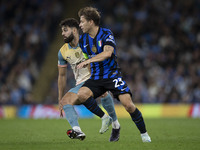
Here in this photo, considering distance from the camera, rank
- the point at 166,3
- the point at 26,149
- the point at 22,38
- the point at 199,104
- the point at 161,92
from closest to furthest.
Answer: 1. the point at 26,149
2. the point at 199,104
3. the point at 161,92
4. the point at 22,38
5. the point at 166,3

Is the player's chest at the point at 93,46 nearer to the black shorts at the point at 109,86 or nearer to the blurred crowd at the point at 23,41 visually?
the black shorts at the point at 109,86

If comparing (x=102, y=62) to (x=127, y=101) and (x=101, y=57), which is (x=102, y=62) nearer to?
(x=101, y=57)

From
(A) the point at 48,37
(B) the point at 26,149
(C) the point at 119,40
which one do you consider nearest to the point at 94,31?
(B) the point at 26,149

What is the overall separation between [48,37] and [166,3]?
235 inches

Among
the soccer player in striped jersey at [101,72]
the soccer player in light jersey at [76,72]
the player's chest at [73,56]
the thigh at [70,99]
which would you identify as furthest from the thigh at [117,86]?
the player's chest at [73,56]

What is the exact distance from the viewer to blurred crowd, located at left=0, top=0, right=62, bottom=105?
17.6 metres

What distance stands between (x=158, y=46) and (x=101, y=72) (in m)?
12.4

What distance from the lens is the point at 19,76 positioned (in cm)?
1811

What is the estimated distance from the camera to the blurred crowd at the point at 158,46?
17.4m

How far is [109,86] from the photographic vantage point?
281 inches

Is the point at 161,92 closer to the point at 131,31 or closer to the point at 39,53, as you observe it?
the point at 131,31

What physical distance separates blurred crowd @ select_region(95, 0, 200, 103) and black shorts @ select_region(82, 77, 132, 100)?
9.80 metres

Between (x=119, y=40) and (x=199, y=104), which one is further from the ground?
(x=119, y=40)

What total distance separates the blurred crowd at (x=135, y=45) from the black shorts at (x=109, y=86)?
9.80 metres
